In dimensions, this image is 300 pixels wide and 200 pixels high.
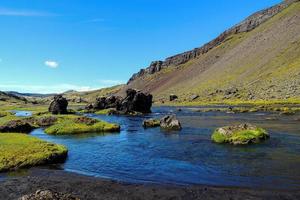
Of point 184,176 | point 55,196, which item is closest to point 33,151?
point 184,176

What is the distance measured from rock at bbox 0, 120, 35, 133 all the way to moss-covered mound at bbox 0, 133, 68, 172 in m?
19.1

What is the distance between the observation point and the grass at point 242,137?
44.7m

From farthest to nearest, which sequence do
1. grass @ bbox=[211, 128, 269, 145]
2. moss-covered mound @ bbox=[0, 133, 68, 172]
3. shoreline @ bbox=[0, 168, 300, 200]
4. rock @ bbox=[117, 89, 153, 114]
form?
rock @ bbox=[117, 89, 153, 114], grass @ bbox=[211, 128, 269, 145], moss-covered mound @ bbox=[0, 133, 68, 172], shoreline @ bbox=[0, 168, 300, 200]

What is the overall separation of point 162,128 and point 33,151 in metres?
33.8

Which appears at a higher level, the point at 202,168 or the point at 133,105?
the point at 133,105

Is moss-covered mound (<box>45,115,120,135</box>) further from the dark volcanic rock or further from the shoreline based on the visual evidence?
the dark volcanic rock

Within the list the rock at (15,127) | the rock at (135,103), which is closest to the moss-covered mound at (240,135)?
the rock at (15,127)

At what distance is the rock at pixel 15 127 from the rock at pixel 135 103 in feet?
183

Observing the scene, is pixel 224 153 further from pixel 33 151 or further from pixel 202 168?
pixel 33 151

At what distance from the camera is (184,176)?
3008 centimetres

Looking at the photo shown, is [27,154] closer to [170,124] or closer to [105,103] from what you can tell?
[170,124]

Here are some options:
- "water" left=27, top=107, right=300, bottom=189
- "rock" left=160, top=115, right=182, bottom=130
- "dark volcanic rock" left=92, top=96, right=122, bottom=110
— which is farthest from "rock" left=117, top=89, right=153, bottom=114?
"water" left=27, top=107, right=300, bottom=189

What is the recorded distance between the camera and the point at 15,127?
6216cm

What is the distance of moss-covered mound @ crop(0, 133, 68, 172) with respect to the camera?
32.7 meters
